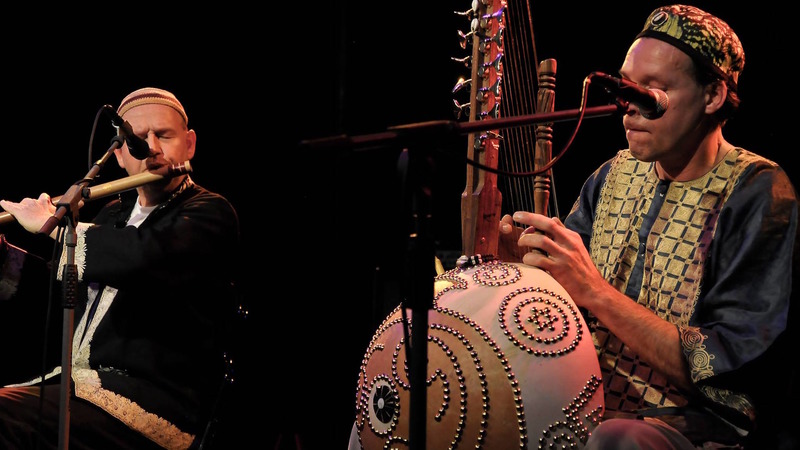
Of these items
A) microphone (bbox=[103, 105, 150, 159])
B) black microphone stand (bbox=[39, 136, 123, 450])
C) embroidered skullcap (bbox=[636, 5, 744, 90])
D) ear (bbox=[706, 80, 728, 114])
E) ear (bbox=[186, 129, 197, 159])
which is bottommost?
black microphone stand (bbox=[39, 136, 123, 450])

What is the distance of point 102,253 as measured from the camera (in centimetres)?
307

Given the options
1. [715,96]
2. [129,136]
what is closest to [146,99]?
[129,136]

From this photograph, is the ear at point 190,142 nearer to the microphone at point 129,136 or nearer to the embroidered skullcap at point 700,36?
the microphone at point 129,136

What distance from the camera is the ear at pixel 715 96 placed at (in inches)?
93.1

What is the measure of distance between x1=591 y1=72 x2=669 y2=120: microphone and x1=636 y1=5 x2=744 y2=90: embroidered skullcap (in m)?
0.16

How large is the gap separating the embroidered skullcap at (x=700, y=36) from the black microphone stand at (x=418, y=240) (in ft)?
3.17

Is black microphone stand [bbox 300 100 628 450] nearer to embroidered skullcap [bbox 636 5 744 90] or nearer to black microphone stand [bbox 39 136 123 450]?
embroidered skullcap [bbox 636 5 744 90]

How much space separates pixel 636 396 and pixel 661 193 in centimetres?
63

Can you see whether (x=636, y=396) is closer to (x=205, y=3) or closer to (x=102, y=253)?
(x=102, y=253)

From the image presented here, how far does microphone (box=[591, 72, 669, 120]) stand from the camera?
1912 mm

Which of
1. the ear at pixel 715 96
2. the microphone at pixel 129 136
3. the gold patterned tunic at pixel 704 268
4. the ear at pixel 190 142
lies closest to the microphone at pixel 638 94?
the ear at pixel 715 96

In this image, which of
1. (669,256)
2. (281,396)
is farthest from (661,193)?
(281,396)

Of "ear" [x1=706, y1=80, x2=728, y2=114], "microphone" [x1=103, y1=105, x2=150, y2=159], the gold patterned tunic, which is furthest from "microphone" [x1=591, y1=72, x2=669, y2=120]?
"microphone" [x1=103, y1=105, x2=150, y2=159]

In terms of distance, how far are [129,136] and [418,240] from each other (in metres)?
1.72
